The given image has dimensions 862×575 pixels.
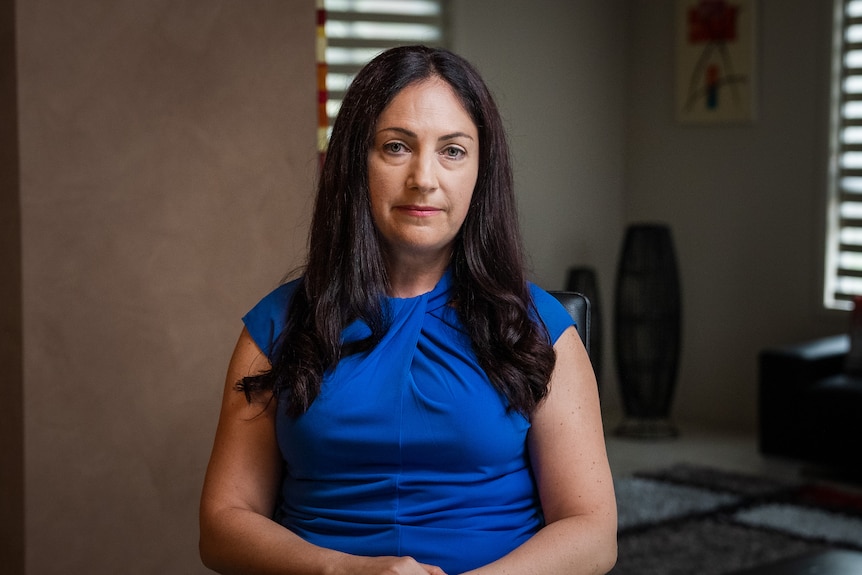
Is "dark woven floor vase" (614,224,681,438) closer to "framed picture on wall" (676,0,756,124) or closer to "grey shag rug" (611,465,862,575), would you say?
"framed picture on wall" (676,0,756,124)

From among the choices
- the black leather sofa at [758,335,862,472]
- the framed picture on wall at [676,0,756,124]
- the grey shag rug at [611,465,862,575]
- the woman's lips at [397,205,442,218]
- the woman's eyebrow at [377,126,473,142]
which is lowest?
the grey shag rug at [611,465,862,575]

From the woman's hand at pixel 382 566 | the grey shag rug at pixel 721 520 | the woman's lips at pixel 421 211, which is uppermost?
the woman's lips at pixel 421 211

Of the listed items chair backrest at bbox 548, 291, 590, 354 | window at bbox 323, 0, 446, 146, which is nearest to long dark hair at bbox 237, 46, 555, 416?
chair backrest at bbox 548, 291, 590, 354

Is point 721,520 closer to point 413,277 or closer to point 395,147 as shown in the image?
point 413,277

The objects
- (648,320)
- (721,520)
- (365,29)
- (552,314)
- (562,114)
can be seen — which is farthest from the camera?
(562,114)

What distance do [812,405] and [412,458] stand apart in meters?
3.67

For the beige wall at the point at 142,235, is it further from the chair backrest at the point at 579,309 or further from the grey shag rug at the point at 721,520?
the grey shag rug at the point at 721,520

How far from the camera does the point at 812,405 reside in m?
4.83

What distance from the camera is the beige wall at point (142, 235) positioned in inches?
87.7

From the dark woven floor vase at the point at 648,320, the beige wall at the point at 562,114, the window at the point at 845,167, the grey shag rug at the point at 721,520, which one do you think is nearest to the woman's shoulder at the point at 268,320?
the grey shag rug at the point at 721,520

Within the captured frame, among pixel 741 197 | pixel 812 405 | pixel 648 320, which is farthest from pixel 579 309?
pixel 741 197

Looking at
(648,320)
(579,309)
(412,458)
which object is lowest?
(648,320)

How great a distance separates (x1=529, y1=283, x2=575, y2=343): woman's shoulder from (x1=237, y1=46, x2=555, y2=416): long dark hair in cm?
2

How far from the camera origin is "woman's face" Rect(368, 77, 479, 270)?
62.4 inches
